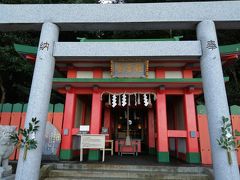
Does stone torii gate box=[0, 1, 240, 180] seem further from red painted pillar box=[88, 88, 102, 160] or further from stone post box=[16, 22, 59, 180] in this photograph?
red painted pillar box=[88, 88, 102, 160]

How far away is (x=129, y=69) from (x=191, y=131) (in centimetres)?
369

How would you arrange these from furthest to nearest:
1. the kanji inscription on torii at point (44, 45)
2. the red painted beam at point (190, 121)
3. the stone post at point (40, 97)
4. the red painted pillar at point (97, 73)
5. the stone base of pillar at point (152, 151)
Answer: the stone base of pillar at point (152, 151) → the red painted pillar at point (97, 73) → the red painted beam at point (190, 121) → the kanji inscription on torii at point (44, 45) → the stone post at point (40, 97)

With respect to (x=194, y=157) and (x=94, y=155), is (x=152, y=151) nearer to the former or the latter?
(x=194, y=157)

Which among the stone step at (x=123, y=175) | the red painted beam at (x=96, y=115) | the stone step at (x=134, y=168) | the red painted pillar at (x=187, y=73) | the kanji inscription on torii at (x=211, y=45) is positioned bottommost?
the stone step at (x=123, y=175)

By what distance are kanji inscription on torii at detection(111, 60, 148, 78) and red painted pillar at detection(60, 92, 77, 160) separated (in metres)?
2.22

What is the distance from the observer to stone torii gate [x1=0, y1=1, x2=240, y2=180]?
4.60 metres

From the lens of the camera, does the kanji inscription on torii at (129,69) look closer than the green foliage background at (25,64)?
Yes

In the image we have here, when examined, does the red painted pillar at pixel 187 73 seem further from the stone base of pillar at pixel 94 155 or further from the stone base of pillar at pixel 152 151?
the stone base of pillar at pixel 94 155

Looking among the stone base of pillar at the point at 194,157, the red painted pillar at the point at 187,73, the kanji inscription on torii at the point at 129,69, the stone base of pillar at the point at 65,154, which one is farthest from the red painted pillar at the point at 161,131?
the stone base of pillar at the point at 65,154

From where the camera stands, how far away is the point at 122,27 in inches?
209

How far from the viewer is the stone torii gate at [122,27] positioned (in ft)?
15.1

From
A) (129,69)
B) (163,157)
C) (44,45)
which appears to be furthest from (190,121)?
(44,45)

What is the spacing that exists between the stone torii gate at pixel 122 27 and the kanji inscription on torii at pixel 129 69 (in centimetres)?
289

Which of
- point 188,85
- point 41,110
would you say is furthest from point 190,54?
point 41,110
